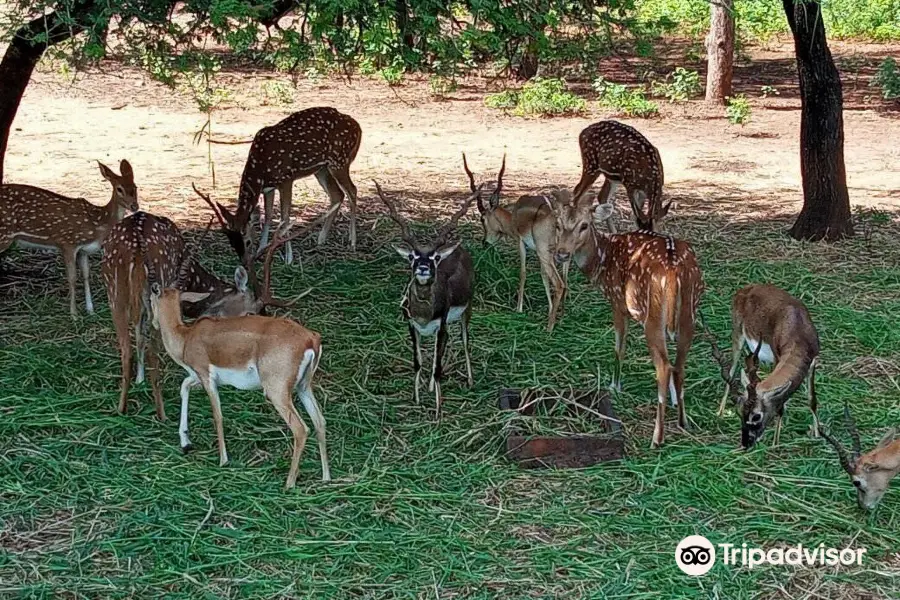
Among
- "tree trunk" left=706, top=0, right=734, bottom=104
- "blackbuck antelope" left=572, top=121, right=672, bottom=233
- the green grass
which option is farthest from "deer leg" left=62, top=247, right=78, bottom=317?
"tree trunk" left=706, top=0, right=734, bottom=104

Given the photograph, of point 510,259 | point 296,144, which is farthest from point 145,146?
point 510,259

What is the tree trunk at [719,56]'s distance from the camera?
614 inches

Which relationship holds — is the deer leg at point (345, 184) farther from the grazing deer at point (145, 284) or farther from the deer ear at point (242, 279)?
the deer ear at point (242, 279)

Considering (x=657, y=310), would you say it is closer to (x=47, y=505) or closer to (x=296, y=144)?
(x=47, y=505)

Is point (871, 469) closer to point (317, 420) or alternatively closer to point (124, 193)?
point (317, 420)

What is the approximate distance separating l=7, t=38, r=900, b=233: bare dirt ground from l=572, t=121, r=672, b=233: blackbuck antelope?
151 cm

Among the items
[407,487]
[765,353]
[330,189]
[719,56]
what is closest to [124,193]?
[330,189]

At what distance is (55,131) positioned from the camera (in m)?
14.2

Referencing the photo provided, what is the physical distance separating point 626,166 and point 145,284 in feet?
14.5

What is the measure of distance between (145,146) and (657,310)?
861 cm

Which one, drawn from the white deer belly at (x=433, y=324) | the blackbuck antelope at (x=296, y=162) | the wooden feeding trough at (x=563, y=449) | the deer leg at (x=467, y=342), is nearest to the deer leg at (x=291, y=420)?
the wooden feeding trough at (x=563, y=449)

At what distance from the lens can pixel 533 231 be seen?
8.34 metres

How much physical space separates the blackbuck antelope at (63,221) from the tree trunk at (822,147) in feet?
17.7

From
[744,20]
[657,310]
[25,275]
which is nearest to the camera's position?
[657,310]
